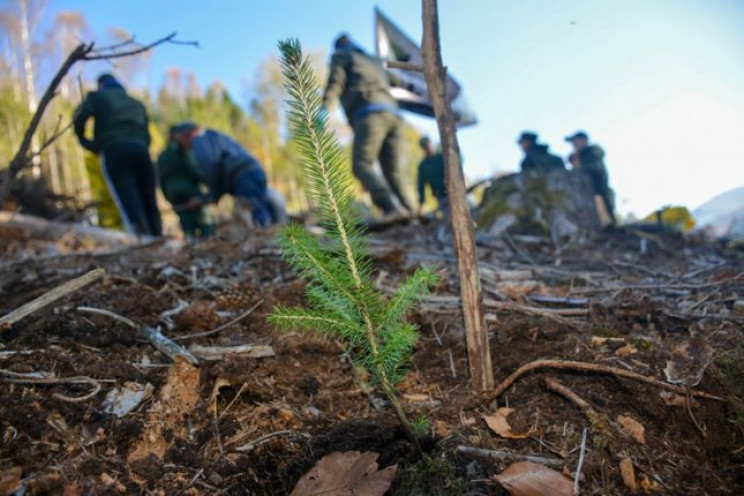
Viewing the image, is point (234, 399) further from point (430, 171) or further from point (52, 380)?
point (430, 171)

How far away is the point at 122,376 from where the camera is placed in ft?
4.86

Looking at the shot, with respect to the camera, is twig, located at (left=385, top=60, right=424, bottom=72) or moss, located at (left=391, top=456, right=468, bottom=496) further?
twig, located at (left=385, top=60, right=424, bottom=72)

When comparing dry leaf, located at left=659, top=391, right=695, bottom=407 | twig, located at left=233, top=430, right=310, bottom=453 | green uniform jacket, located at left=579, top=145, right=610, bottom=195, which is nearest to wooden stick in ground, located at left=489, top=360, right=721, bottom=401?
dry leaf, located at left=659, top=391, right=695, bottom=407

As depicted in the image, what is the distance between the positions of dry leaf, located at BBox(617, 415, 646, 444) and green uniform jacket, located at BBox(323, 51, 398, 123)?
5.94 metres

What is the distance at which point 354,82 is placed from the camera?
21.4 feet

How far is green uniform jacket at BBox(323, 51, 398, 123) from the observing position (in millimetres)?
6453

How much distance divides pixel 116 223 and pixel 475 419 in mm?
17601

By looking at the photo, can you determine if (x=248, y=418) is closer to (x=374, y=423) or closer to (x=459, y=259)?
(x=374, y=423)

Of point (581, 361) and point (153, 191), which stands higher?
point (153, 191)

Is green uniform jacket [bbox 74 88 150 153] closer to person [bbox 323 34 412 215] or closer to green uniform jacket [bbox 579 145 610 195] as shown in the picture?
person [bbox 323 34 412 215]

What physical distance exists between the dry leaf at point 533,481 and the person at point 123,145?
6.25 m

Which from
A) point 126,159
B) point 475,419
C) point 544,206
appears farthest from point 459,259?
point 126,159

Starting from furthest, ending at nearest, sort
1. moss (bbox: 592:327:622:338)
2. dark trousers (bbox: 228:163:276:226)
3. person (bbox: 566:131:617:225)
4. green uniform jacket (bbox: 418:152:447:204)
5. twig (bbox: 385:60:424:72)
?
green uniform jacket (bbox: 418:152:447:204), dark trousers (bbox: 228:163:276:226), person (bbox: 566:131:617:225), moss (bbox: 592:327:622:338), twig (bbox: 385:60:424:72)

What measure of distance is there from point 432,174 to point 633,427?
30.1 feet
